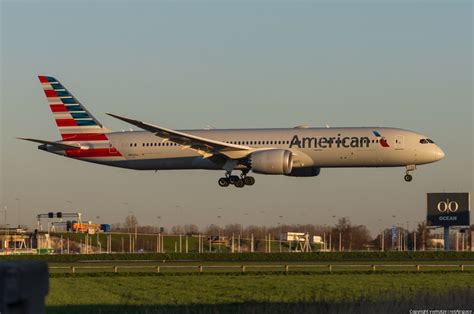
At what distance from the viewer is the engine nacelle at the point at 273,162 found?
55125 millimetres

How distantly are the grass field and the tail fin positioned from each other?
64.9 feet

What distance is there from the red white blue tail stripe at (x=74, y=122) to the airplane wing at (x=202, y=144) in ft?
20.1

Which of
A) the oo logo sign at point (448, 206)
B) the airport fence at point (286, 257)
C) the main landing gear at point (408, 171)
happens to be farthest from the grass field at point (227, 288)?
the oo logo sign at point (448, 206)

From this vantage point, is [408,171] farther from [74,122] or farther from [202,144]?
[74,122]

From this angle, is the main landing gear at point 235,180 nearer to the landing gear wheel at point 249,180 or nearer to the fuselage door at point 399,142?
the landing gear wheel at point 249,180

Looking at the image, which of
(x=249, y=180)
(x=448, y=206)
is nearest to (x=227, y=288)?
(x=249, y=180)

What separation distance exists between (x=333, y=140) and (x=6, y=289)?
51170 millimetres

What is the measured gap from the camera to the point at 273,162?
55.1 m

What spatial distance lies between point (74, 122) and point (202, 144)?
45.3 ft

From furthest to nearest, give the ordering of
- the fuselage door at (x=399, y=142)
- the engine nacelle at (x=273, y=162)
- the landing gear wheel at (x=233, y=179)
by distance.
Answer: the landing gear wheel at (x=233, y=179), the fuselage door at (x=399, y=142), the engine nacelle at (x=273, y=162)

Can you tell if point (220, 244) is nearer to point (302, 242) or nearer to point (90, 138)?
point (302, 242)

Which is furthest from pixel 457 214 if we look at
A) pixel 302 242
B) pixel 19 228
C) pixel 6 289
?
pixel 6 289

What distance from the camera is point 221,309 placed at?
24.5 meters

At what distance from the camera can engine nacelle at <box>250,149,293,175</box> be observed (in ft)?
181
